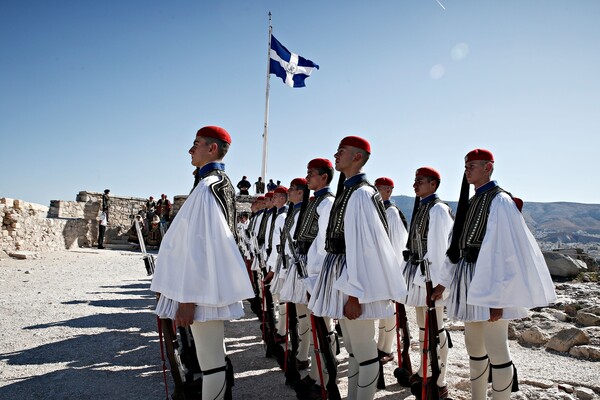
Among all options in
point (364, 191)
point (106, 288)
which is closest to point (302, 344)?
point (364, 191)

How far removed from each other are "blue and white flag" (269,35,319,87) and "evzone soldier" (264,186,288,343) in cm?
1178

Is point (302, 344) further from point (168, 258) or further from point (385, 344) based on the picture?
point (168, 258)

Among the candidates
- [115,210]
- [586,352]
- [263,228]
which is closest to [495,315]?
[586,352]

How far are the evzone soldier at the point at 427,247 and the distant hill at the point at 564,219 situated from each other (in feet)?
109

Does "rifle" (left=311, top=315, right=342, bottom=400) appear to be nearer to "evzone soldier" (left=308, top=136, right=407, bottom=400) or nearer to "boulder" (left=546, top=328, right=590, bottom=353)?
"evzone soldier" (left=308, top=136, right=407, bottom=400)

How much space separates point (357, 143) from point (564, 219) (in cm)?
6103

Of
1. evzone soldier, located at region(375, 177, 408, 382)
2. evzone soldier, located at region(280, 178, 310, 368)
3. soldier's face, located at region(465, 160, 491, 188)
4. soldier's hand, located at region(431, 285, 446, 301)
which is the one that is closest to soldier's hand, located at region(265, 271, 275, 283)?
evzone soldier, located at region(280, 178, 310, 368)

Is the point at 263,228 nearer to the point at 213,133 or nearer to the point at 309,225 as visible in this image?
the point at 309,225

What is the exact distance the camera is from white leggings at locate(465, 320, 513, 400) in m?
3.12

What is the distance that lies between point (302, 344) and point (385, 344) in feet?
4.10

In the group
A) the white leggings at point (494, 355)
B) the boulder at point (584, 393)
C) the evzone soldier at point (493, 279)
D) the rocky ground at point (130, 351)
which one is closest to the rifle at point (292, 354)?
the rocky ground at point (130, 351)

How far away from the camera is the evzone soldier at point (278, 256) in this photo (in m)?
5.34

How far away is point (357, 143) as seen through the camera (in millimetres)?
3469

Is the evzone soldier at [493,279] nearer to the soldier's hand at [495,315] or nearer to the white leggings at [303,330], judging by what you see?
the soldier's hand at [495,315]
